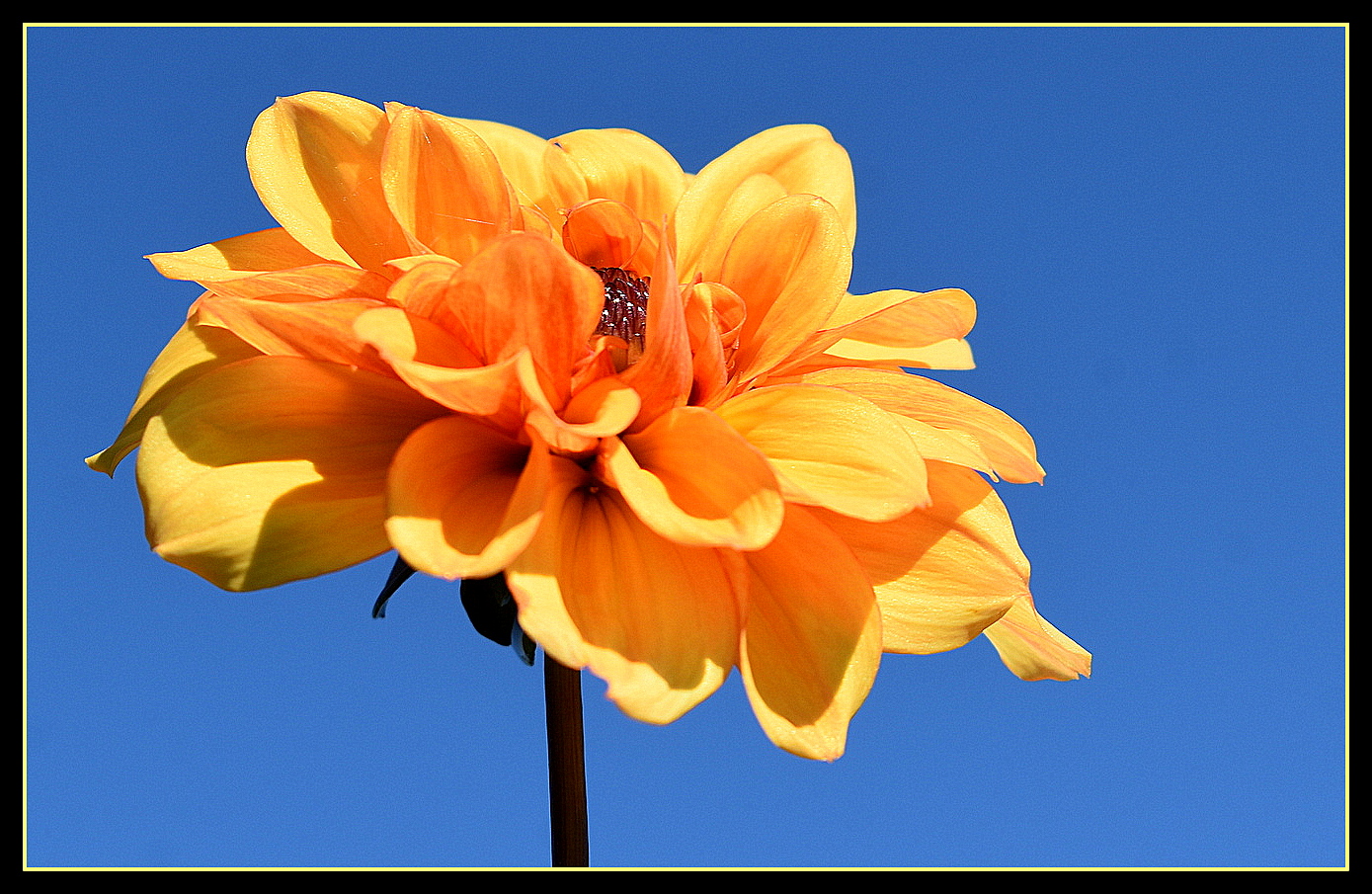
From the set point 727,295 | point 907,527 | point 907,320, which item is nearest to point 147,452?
point 727,295

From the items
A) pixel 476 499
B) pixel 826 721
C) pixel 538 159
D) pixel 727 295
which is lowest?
pixel 826 721

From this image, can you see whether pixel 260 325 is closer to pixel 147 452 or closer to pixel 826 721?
pixel 147 452

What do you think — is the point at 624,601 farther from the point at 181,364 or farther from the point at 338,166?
the point at 338,166

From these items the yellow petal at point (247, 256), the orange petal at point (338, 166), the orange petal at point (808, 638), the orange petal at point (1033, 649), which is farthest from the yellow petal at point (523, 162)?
the orange petal at point (1033, 649)

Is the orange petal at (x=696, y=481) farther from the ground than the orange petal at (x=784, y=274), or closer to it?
closer to it

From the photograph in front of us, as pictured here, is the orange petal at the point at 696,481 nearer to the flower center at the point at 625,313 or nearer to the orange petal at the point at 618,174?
the flower center at the point at 625,313

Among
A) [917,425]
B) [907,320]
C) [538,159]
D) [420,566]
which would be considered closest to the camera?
[420,566]
